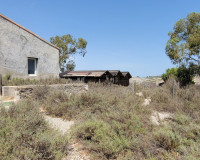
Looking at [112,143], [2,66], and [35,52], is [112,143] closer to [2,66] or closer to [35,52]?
[2,66]

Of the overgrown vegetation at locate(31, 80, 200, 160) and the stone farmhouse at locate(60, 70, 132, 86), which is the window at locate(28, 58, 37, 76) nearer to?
the overgrown vegetation at locate(31, 80, 200, 160)

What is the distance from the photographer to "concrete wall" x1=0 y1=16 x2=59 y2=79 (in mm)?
8653

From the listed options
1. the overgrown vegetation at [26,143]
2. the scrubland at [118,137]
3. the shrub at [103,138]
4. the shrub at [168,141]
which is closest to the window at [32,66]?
the scrubland at [118,137]

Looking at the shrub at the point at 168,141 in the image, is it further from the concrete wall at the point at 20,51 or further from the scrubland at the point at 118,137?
the concrete wall at the point at 20,51

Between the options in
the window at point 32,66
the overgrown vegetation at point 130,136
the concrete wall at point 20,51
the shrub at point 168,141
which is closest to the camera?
the overgrown vegetation at point 130,136

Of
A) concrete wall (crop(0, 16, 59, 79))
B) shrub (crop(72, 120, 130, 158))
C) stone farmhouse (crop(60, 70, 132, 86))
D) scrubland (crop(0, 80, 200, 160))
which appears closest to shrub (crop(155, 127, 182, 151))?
scrubland (crop(0, 80, 200, 160))

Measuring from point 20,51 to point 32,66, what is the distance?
1436 mm

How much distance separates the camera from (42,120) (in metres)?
3.59

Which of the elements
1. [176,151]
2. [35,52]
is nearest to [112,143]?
[176,151]

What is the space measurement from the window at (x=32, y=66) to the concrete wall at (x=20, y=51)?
11.1 inches

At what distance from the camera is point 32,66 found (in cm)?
1057

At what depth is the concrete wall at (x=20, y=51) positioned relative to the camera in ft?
28.4

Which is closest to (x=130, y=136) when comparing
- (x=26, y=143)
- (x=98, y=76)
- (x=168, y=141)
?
(x=168, y=141)

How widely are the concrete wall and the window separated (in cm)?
28
